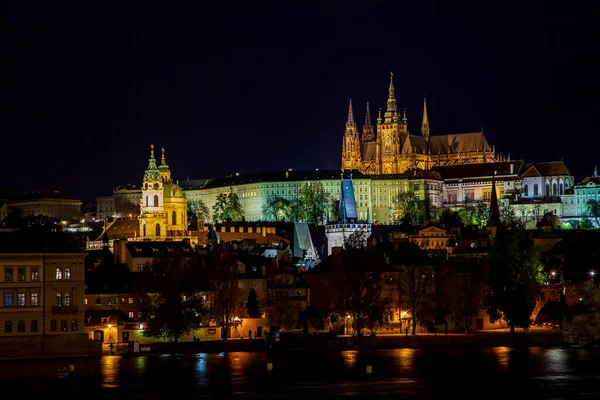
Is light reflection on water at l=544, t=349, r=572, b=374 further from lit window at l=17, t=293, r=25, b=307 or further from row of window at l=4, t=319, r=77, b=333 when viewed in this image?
lit window at l=17, t=293, r=25, b=307

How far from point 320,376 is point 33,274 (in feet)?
55.9

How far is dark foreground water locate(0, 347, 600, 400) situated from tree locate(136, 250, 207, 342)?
3.38m

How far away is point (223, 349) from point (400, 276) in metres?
18.4

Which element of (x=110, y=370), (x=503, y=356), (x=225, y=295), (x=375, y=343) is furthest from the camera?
(x=225, y=295)

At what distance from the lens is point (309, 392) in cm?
6081

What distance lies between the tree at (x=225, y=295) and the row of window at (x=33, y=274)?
12.8m

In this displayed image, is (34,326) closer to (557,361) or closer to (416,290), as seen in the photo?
(416,290)

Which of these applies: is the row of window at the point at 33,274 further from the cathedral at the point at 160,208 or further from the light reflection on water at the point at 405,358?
the cathedral at the point at 160,208

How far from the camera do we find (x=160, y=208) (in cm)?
15812

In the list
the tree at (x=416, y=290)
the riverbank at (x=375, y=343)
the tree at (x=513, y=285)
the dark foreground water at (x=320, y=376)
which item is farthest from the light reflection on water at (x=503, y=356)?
the tree at (x=416, y=290)

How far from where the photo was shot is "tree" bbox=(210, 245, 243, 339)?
83438 mm

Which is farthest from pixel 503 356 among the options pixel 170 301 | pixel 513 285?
pixel 170 301

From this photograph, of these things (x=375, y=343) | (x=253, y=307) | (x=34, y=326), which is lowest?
(x=375, y=343)

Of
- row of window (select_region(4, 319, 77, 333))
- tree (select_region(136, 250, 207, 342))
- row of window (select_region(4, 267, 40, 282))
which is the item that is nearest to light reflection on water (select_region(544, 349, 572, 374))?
tree (select_region(136, 250, 207, 342))
